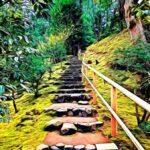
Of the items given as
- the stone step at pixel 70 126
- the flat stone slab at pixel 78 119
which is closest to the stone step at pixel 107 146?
the stone step at pixel 70 126

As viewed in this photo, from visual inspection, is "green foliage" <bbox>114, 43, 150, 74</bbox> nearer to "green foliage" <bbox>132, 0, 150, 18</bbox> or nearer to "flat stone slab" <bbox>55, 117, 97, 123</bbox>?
"flat stone slab" <bbox>55, 117, 97, 123</bbox>

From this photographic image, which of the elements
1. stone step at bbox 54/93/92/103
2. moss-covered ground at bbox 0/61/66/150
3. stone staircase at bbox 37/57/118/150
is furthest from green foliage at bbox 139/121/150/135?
stone step at bbox 54/93/92/103

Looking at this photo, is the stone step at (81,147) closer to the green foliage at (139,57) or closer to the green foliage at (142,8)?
the green foliage at (142,8)

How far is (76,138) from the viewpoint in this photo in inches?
200

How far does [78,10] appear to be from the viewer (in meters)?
29.9

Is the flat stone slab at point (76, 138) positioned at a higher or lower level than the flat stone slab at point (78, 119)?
lower

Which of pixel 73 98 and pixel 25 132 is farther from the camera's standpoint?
pixel 73 98

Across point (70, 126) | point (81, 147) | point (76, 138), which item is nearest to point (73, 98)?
point (70, 126)

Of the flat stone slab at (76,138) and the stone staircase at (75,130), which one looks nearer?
the stone staircase at (75,130)

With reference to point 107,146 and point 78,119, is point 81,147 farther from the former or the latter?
point 78,119

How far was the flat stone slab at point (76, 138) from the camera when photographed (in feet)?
16.0

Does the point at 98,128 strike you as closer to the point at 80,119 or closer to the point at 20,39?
the point at 80,119

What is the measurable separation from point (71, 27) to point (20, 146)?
2364cm

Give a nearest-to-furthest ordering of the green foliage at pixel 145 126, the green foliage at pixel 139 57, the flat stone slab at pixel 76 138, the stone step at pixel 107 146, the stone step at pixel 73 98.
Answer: the stone step at pixel 107 146 → the flat stone slab at pixel 76 138 → the green foliage at pixel 145 126 → the green foliage at pixel 139 57 → the stone step at pixel 73 98
